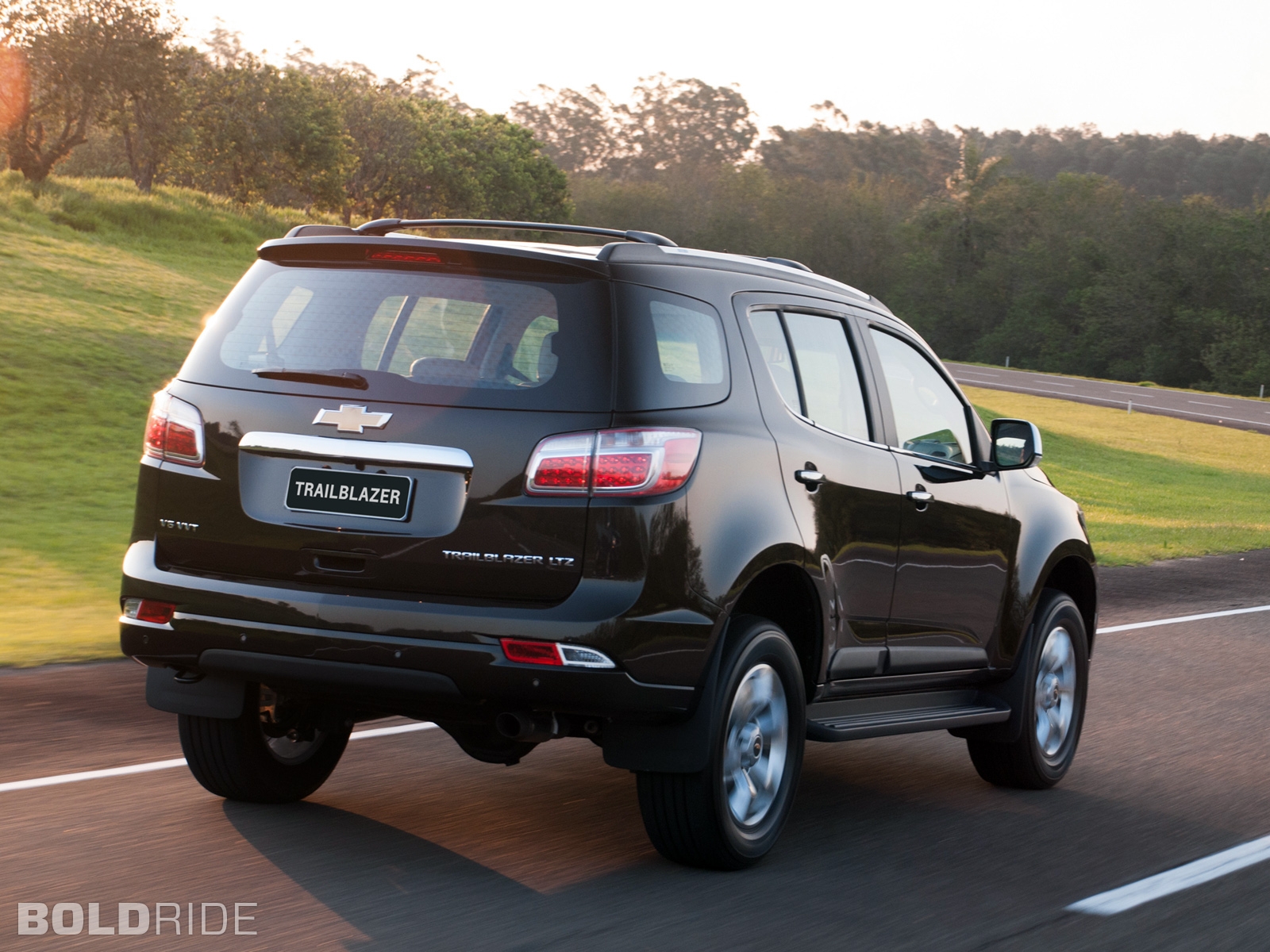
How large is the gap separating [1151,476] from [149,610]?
29.7 meters

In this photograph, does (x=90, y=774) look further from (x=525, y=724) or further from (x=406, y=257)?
(x=406, y=257)

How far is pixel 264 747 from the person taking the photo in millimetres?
5660

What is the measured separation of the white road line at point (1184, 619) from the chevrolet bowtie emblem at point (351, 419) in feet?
27.0

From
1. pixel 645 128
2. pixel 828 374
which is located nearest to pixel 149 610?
pixel 828 374

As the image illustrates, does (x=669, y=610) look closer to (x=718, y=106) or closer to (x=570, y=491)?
(x=570, y=491)

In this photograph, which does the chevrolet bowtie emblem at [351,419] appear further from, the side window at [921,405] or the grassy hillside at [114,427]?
the grassy hillside at [114,427]

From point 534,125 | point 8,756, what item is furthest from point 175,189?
point 534,125

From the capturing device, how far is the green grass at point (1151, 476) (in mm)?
20469

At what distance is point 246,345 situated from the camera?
5.09 metres

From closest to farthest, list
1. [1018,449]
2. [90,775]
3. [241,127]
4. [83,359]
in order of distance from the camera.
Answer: [90,775], [1018,449], [83,359], [241,127]

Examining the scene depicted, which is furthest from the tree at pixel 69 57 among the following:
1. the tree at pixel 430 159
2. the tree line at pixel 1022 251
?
the tree line at pixel 1022 251

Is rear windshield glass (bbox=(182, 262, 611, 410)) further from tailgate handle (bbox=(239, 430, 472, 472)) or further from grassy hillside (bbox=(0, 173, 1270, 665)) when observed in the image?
grassy hillside (bbox=(0, 173, 1270, 665))

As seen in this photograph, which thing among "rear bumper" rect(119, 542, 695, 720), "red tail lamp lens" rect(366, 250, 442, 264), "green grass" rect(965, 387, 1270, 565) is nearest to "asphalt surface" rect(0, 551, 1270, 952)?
"rear bumper" rect(119, 542, 695, 720)

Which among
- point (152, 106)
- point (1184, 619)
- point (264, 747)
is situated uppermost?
point (152, 106)
